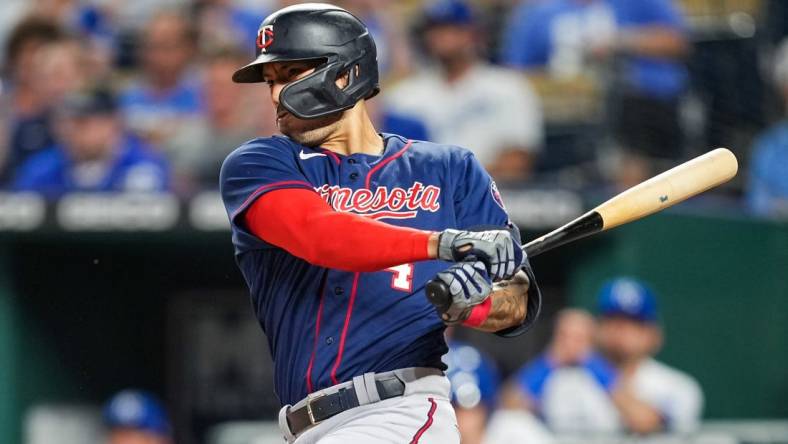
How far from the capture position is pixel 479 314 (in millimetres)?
3316

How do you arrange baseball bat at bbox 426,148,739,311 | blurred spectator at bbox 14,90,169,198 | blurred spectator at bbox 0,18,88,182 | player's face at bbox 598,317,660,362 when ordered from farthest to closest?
1. blurred spectator at bbox 0,18,88,182
2. blurred spectator at bbox 14,90,169,198
3. player's face at bbox 598,317,660,362
4. baseball bat at bbox 426,148,739,311

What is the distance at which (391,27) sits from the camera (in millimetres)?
8016

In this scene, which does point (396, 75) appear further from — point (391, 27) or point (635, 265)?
point (635, 265)

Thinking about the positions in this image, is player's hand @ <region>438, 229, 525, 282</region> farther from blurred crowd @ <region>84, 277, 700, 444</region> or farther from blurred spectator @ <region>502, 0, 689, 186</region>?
blurred spectator @ <region>502, 0, 689, 186</region>

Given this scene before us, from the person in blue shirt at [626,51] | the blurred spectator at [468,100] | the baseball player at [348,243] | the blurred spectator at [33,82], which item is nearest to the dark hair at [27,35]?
the blurred spectator at [33,82]

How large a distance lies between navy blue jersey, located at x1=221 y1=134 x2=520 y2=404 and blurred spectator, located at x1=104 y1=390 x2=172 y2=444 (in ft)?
10.8

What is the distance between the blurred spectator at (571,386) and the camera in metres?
6.79

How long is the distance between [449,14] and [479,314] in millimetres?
4465

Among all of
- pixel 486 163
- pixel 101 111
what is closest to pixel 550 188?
pixel 486 163

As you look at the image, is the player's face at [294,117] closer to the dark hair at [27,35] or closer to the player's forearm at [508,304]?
the player's forearm at [508,304]

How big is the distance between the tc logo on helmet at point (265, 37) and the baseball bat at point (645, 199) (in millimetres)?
825

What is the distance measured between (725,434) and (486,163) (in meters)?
1.96

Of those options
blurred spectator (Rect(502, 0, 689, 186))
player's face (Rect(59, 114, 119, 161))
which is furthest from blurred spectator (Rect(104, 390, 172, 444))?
blurred spectator (Rect(502, 0, 689, 186))

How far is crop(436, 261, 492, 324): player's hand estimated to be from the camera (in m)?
2.94
